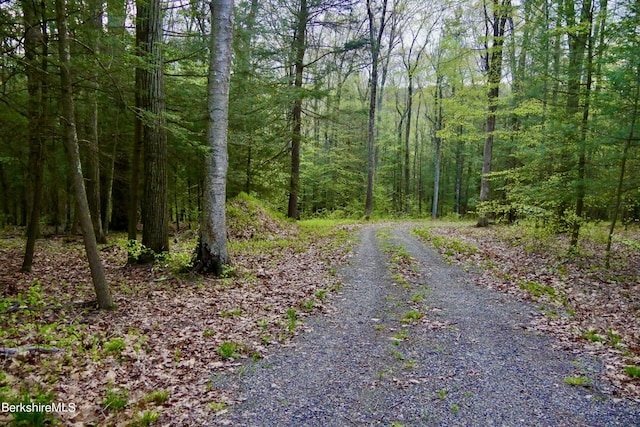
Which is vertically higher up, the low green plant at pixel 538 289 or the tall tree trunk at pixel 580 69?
the tall tree trunk at pixel 580 69

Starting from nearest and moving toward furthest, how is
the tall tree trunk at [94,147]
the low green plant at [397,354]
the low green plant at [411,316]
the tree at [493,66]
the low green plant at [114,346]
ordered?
the low green plant at [114,346] → the low green plant at [397,354] → the low green plant at [411,316] → the tall tree trunk at [94,147] → the tree at [493,66]

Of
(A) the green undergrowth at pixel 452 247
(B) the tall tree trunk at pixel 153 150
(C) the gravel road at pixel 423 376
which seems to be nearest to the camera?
(C) the gravel road at pixel 423 376

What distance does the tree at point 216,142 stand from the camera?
7.69 m

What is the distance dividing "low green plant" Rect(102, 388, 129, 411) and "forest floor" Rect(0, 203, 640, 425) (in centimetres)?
1

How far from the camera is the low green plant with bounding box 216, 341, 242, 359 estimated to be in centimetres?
467

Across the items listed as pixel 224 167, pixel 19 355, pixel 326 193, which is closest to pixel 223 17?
pixel 224 167

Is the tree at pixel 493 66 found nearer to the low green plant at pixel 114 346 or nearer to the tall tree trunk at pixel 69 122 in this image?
→ the tall tree trunk at pixel 69 122

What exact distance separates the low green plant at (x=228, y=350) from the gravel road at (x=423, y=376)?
0.40 meters

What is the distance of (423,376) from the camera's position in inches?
165

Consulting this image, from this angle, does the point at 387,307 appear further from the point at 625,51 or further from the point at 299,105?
the point at 299,105

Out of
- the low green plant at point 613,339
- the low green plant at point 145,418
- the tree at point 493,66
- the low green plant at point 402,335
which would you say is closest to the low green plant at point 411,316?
the low green plant at point 402,335

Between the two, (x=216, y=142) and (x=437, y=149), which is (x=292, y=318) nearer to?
(x=216, y=142)

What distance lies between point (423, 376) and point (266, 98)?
1287 centimetres

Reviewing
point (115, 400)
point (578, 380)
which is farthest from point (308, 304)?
point (578, 380)
